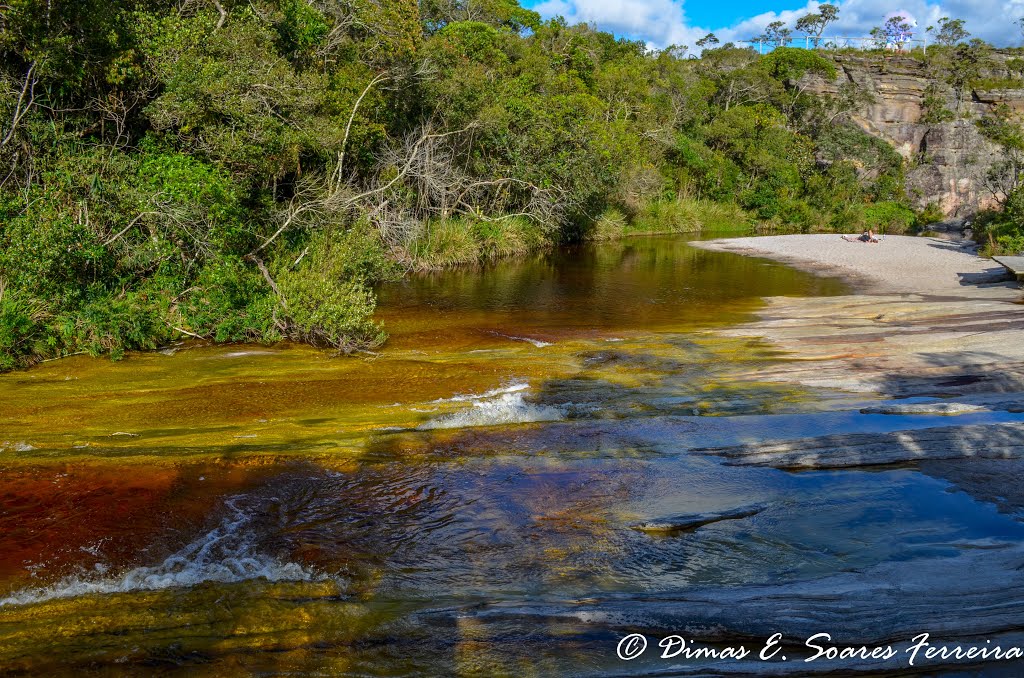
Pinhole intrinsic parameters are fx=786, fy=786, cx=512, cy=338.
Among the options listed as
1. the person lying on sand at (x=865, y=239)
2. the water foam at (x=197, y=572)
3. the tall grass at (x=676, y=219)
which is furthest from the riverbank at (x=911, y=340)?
the tall grass at (x=676, y=219)

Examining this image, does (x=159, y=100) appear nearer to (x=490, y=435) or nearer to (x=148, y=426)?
(x=148, y=426)

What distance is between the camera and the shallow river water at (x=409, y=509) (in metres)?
5.52

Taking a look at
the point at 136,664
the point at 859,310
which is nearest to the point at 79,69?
the point at 136,664

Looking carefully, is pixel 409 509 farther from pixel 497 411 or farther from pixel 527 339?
pixel 527 339

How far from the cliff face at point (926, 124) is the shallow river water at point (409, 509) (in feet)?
163

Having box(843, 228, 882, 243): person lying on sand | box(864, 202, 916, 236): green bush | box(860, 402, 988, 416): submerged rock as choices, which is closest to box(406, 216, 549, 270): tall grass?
box(843, 228, 882, 243): person lying on sand

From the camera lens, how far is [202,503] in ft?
26.6

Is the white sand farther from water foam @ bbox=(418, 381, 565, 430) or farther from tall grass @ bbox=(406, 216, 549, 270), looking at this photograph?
water foam @ bbox=(418, 381, 565, 430)

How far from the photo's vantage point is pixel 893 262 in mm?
28891

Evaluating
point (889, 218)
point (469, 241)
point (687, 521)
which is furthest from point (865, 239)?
point (687, 521)

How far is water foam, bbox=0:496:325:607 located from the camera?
6.32m

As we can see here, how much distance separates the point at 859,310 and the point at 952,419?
357 inches

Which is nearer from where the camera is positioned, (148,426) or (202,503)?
(202,503)

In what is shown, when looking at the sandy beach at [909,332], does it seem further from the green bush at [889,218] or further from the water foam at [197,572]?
the green bush at [889,218]
